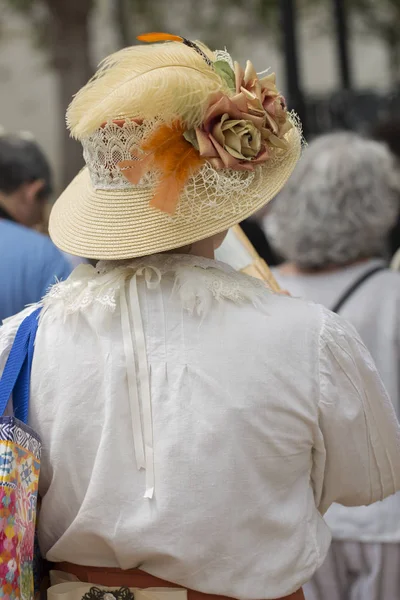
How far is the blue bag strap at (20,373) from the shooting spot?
183cm

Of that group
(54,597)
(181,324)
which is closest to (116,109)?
(181,324)

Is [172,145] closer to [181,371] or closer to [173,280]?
[173,280]

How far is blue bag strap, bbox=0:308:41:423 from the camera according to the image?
183cm

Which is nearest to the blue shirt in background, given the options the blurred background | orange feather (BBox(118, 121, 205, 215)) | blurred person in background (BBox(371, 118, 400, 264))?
orange feather (BBox(118, 121, 205, 215))

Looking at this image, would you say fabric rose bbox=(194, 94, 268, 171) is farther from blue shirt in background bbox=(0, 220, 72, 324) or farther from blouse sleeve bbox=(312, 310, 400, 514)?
blue shirt in background bbox=(0, 220, 72, 324)

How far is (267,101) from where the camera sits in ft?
6.25

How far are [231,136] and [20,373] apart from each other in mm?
616

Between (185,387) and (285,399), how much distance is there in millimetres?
193

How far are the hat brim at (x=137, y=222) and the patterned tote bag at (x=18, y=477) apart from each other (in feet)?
0.71

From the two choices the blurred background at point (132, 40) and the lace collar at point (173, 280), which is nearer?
the lace collar at point (173, 280)

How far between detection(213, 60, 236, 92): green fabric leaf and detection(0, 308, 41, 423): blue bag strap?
622 mm

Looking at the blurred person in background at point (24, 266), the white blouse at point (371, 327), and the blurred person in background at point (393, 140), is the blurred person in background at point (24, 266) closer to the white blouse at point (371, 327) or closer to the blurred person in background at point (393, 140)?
the white blouse at point (371, 327)

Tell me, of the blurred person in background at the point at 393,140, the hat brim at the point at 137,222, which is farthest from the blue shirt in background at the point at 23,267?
the blurred person in background at the point at 393,140

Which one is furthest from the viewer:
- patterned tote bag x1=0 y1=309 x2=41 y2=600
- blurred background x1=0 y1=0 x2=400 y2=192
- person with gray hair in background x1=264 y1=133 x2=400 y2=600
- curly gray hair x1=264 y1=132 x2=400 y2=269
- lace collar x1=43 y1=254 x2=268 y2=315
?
blurred background x1=0 y1=0 x2=400 y2=192
